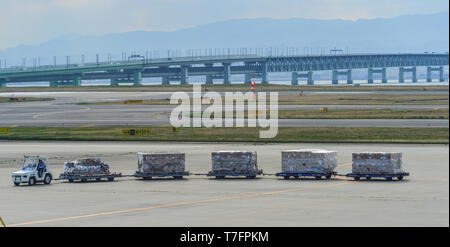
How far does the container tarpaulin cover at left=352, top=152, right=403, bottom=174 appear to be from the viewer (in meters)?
48.2

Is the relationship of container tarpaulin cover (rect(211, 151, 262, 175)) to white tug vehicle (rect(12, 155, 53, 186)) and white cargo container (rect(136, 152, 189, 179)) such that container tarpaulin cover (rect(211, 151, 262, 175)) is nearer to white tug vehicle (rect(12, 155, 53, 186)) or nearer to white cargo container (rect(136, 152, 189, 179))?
white cargo container (rect(136, 152, 189, 179))

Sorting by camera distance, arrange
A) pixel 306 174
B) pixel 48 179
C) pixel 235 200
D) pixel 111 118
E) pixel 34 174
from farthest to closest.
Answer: pixel 111 118 → pixel 48 179 → pixel 306 174 → pixel 34 174 → pixel 235 200

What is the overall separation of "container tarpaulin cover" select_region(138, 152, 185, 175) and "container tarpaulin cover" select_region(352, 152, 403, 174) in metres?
12.5

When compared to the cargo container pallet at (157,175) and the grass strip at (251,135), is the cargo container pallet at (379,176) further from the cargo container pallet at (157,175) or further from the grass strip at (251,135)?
the grass strip at (251,135)

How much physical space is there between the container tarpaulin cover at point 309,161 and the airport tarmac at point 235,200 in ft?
3.60

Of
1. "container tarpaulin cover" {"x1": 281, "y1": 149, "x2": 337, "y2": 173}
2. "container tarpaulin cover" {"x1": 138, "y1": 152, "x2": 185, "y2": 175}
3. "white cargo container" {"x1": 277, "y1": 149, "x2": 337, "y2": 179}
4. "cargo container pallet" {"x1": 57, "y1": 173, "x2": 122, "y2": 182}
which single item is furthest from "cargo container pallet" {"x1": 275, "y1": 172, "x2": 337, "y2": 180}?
"cargo container pallet" {"x1": 57, "y1": 173, "x2": 122, "y2": 182}

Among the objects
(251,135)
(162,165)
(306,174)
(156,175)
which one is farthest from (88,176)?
(251,135)

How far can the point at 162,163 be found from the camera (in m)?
52.1

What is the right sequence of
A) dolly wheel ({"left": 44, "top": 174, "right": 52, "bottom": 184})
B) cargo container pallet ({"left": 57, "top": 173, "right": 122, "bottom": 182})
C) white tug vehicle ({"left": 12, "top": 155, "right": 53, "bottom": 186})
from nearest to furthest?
white tug vehicle ({"left": 12, "top": 155, "right": 53, "bottom": 186}) → dolly wheel ({"left": 44, "top": 174, "right": 52, "bottom": 184}) → cargo container pallet ({"left": 57, "top": 173, "right": 122, "bottom": 182})

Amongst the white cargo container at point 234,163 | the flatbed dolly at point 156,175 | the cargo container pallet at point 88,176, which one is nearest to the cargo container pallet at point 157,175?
the flatbed dolly at point 156,175

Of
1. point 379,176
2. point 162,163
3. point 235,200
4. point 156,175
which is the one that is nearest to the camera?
point 235,200

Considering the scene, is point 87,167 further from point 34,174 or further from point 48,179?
point 34,174

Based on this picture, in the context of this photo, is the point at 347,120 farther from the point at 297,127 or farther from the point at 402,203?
the point at 402,203

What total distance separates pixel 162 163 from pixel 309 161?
10679 mm
